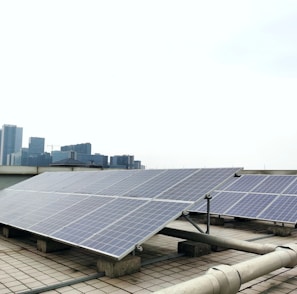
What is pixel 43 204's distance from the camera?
1378cm

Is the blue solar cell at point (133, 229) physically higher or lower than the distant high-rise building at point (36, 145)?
lower

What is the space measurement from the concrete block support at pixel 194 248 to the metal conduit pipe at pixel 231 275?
3.04 meters

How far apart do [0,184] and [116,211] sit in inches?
686

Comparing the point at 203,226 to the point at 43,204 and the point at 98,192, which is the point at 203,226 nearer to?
the point at 98,192

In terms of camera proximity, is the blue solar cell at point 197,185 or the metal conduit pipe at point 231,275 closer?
the metal conduit pipe at point 231,275

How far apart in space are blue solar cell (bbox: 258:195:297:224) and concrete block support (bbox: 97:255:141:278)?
27.5ft

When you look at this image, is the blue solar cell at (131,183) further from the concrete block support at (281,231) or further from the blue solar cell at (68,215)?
the concrete block support at (281,231)

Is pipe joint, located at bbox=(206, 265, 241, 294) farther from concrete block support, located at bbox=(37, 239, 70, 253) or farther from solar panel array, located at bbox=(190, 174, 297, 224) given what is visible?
solar panel array, located at bbox=(190, 174, 297, 224)

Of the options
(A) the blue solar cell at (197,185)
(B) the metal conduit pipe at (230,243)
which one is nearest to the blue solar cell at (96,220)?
(A) the blue solar cell at (197,185)

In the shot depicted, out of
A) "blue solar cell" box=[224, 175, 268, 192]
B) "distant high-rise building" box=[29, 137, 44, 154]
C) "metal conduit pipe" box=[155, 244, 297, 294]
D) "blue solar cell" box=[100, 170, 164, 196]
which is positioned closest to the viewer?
"metal conduit pipe" box=[155, 244, 297, 294]

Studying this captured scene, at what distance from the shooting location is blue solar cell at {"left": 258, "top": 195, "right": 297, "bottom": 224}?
47.8 feet

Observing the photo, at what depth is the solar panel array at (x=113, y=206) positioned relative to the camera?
8742 millimetres

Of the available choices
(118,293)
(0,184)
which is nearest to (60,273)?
(118,293)

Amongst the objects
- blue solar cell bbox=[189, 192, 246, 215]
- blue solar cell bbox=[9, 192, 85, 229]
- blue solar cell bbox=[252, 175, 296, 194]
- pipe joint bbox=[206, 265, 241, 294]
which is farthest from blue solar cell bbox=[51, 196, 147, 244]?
blue solar cell bbox=[252, 175, 296, 194]
